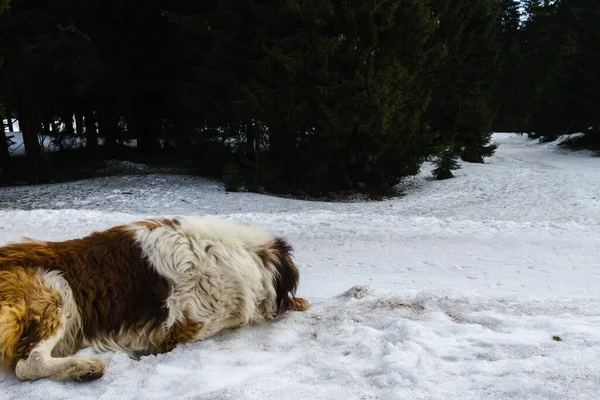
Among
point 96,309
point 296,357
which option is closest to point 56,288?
point 96,309

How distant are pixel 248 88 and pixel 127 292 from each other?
36.1 feet

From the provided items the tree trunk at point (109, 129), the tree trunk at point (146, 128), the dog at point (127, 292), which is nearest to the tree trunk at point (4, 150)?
the tree trunk at point (109, 129)

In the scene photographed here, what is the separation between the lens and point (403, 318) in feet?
11.9

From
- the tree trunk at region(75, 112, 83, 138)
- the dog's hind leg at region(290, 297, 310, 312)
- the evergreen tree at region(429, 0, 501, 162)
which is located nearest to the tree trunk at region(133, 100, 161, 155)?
the tree trunk at region(75, 112, 83, 138)

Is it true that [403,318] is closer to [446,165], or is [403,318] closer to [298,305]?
[298,305]

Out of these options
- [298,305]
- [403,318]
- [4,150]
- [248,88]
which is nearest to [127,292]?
[298,305]

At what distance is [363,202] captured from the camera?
46.4 ft

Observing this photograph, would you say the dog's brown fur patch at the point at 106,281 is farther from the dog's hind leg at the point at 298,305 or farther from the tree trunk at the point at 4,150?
the tree trunk at the point at 4,150

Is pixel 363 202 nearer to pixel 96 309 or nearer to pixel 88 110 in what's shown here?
pixel 96 309

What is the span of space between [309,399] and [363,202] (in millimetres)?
11843

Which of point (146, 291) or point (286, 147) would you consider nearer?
point (146, 291)

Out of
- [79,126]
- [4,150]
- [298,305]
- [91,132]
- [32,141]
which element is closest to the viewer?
[298,305]

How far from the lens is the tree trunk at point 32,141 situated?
1681 cm

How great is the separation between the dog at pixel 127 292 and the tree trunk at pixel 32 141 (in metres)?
15.7
